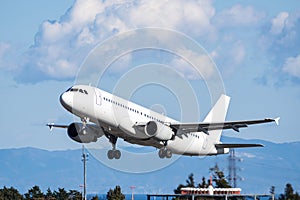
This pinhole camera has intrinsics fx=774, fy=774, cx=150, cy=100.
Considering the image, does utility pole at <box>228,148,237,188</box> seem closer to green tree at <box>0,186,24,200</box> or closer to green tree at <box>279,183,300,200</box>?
green tree at <box>0,186,24,200</box>

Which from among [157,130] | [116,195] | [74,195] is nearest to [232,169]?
[116,195]

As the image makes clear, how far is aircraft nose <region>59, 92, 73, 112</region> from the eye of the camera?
74.6 metres

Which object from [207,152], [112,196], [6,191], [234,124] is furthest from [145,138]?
[6,191]

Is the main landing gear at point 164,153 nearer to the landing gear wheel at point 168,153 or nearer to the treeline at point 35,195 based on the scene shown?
the landing gear wheel at point 168,153

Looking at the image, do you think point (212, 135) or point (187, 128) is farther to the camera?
point (212, 135)

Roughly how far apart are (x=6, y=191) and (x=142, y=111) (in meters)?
57.5

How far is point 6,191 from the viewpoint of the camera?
132 metres

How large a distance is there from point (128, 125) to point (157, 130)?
3.80m

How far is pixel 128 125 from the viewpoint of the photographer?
7819cm

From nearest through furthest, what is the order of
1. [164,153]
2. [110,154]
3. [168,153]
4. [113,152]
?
[168,153], [164,153], [113,152], [110,154]

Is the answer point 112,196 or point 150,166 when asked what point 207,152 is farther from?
point 112,196

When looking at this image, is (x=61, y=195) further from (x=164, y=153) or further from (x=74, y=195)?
(x=164, y=153)

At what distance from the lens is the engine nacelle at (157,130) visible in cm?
8019

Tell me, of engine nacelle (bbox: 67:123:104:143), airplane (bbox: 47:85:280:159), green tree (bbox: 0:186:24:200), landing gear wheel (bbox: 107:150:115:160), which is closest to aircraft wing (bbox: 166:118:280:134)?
airplane (bbox: 47:85:280:159)
